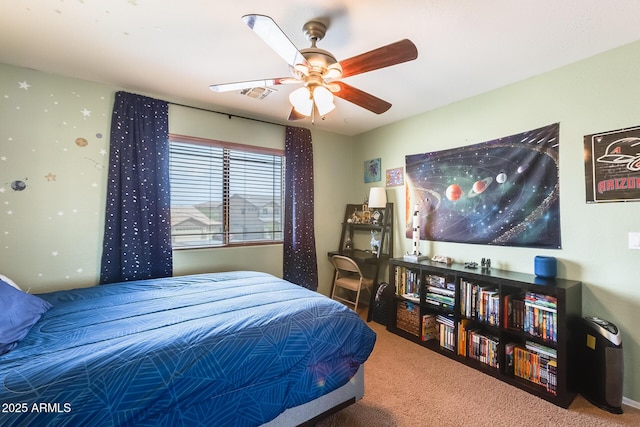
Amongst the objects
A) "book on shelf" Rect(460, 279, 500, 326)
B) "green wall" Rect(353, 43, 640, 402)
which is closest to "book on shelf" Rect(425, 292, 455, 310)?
"book on shelf" Rect(460, 279, 500, 326)

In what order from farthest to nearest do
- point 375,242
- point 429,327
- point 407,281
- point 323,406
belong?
point 375,242 → point 407,281 → point 429,327 → point 323,406

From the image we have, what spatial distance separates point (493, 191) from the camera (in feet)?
8.32

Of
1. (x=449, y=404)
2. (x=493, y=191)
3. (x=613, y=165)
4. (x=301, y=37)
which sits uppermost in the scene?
(x=301, y=37)

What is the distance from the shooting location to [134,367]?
3.79 ft

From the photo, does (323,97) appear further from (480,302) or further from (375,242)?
(375,242)

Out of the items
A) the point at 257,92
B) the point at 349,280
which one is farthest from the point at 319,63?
the point at 349,280

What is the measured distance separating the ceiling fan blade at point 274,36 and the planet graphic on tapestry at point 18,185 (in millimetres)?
2307

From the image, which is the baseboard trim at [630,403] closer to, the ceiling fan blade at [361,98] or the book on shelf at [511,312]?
the book on shelf at [511,312]

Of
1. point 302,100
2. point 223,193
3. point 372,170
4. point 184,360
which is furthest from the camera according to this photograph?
point 372,170

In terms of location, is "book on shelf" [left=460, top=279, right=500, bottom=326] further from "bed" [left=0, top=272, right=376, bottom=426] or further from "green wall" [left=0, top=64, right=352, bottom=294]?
"green wall" [left=0, top=64, right=352, bottom=294]

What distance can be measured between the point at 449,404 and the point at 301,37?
101 inches

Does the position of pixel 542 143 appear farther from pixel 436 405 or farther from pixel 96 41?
pixel 96 41

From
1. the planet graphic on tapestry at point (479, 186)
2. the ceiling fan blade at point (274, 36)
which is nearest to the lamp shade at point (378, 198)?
the planet graphic on tapestry at point (479, 186)

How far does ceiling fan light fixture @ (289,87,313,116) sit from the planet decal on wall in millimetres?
1760
